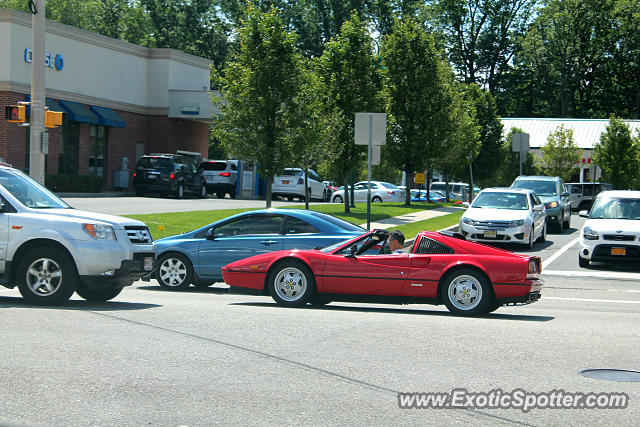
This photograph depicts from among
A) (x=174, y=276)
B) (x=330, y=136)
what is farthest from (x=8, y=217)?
(x=330, y=136)

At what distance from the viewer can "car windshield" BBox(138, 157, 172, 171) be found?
129 ft

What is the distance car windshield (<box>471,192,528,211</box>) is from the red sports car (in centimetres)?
1236

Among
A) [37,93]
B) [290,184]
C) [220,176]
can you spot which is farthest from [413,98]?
[37,93]

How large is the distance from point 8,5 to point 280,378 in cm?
8089

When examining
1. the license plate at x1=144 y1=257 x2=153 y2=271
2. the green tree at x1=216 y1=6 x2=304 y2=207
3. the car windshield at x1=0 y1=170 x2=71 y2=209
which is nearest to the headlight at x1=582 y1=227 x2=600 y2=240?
the green tree at x1=216 y1=6 x2=304 y2=207

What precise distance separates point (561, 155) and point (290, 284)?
51741mm

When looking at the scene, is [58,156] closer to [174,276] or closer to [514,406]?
→ [174,276]

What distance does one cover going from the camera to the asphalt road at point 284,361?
600cm

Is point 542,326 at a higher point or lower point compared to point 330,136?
lower

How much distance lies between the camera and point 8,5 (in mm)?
79375

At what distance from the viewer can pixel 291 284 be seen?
38.6ft

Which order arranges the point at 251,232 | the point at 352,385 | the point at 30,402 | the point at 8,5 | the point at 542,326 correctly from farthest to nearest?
the point at 8,5, the point at 251,232, the point at 542,326, the point at 352,385, the point at 30,402

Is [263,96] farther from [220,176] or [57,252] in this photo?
[220,176]

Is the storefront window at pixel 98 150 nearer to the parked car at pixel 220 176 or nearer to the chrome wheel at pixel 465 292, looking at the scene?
the parked car at pixel 220 176
